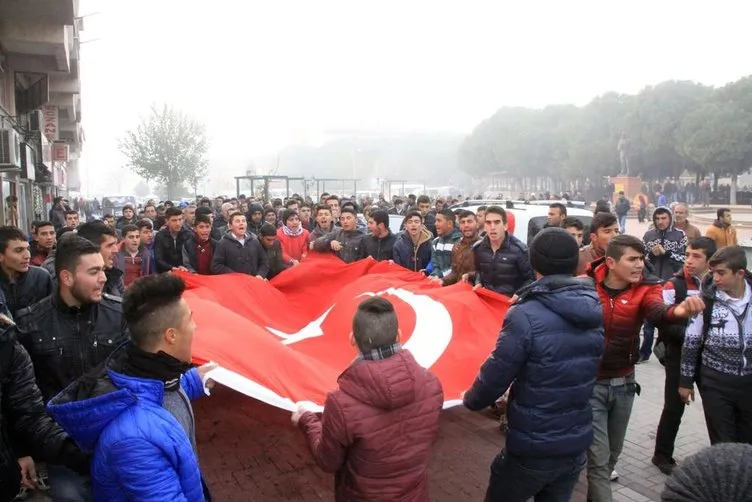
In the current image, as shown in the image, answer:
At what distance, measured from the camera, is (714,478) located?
1299mm

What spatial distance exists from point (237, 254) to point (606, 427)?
525 cm

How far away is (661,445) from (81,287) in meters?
4.45

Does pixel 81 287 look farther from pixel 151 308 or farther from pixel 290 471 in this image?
pixel 290 471

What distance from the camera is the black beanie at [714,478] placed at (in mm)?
1287

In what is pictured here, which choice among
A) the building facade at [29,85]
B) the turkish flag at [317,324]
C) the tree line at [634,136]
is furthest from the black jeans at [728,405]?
the tree line at [634,136]

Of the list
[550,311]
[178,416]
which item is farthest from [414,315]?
[178,416]

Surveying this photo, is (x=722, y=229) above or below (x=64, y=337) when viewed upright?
above

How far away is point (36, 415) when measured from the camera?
9.21 feet

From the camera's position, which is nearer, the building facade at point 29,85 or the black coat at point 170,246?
the black coat at point 170,246

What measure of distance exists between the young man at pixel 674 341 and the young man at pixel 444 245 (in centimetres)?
281

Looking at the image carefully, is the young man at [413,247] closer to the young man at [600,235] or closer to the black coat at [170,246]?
the young man at [600,235]

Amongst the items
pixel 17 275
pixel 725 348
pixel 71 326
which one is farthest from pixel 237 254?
pixel 725 348

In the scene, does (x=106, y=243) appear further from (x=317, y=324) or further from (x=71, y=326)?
(x=317, y=324)

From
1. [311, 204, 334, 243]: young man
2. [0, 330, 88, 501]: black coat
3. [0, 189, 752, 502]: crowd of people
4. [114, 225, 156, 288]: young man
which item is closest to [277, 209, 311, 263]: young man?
[311, 204, 334, 243]: young man
